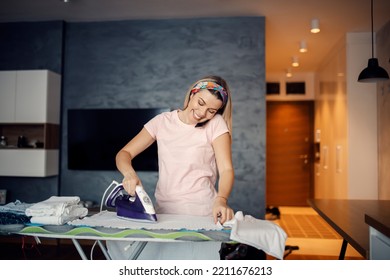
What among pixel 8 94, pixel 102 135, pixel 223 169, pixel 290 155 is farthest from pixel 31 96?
pixel 290 155

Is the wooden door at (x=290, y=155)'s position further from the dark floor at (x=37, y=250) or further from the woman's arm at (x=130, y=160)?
the dark floor at (x=37, y=250)

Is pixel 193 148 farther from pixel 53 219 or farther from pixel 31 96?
pixel 31 96

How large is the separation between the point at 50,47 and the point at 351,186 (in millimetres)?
2911

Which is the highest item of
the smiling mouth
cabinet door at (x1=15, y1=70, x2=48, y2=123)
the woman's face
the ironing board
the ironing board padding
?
cabinet door at (x1=15, y1=70, x2=48, y2=123)

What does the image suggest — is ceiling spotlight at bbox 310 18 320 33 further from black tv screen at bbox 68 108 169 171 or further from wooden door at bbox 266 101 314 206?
wooden door at bbox 266 101 314 206

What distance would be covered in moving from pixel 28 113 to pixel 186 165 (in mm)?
2052

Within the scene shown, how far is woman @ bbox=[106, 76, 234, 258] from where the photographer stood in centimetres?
118

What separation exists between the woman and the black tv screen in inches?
60.9

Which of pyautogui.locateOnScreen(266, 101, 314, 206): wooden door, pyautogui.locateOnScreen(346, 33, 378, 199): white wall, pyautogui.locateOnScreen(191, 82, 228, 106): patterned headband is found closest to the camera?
pyautogui.locateOnScreen(191, 82, 228, 106): patterned headband

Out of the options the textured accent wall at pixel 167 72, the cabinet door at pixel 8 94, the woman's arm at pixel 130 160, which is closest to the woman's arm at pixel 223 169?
the woman's arm at pixel 130 160

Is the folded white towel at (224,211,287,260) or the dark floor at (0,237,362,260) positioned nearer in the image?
the folded white towel at (224,211,287,260)

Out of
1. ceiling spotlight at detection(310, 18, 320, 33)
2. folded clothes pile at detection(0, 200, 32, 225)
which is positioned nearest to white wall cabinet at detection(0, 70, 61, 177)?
folded clothes pile at detection(0, 200, 32, 225)

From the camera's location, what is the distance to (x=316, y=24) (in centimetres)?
289

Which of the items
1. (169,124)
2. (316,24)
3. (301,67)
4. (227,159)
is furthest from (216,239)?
(301,67)
